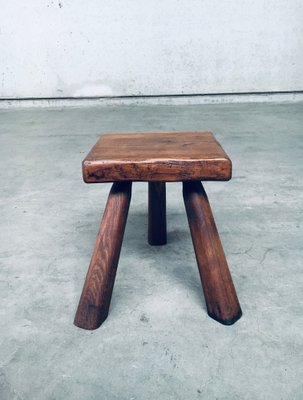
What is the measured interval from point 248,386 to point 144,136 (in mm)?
847

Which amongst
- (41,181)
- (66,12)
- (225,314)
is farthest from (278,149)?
(66,12)

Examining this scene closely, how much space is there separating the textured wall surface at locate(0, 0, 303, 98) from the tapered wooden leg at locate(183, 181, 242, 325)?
398 cm

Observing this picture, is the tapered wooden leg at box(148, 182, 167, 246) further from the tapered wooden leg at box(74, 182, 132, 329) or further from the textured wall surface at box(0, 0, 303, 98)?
the textured wall surface at box(0, 0, 303, 98)

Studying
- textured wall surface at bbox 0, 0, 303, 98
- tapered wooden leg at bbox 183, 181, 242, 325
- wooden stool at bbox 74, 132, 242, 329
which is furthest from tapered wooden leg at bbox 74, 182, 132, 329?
textured wall surface at bbox 0, 0, 303, 98

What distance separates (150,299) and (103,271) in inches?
7.2

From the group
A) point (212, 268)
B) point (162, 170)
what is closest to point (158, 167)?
point (162, 170)

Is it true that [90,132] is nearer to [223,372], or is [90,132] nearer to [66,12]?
[66,12]

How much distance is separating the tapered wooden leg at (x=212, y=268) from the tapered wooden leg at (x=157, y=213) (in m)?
0.29

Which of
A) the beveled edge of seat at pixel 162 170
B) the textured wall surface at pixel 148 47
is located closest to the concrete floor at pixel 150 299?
the beveled edge of seat at pixel 162 170

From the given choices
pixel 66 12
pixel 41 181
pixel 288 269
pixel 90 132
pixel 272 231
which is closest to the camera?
pixel 288 269

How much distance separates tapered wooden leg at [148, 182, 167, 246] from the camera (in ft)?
4.58

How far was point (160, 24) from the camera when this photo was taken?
4.63 metres

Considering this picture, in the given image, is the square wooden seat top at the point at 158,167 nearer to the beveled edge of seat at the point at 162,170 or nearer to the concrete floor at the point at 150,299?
the beveled edge of seat at the point at 162,170

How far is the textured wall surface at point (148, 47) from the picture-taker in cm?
459
